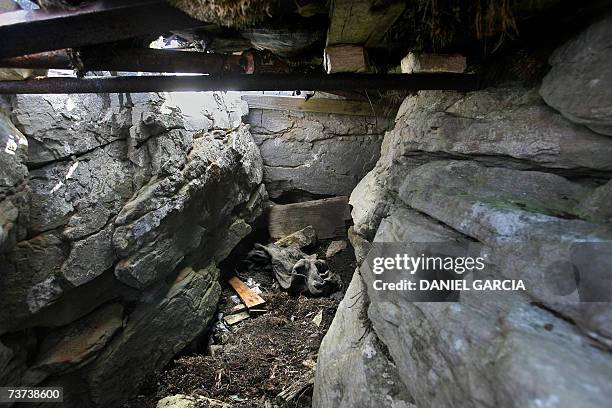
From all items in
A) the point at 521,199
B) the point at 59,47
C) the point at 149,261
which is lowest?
the point at 149,261

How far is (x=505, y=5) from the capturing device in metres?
1.87

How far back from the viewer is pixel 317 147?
6004 mm

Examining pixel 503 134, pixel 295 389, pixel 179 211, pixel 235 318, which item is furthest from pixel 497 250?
pixel 235 318

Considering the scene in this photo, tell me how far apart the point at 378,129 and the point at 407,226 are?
3.67 m

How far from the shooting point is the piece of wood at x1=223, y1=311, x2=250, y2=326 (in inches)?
195

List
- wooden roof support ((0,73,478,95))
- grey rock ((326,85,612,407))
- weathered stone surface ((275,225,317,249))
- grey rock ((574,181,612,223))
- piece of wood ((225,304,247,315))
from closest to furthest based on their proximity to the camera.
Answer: grey rock ((326,85,612,407)) < grey rock ((574,181,612,223)) < wooden roof support ((0,73,478,95)) < piece of wood ((225,304,247,315)) < weathered stone surface ((275,225,317,249))

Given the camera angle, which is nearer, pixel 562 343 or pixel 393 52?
pixel 562 343

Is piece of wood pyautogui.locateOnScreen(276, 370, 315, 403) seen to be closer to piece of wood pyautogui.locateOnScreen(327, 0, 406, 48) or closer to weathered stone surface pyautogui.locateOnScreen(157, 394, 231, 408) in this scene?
weathered stone surface pyautogui.locateOnScreen(157, 394, 231, 408)

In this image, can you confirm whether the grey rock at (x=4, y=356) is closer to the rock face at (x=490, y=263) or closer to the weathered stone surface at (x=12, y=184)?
the weathered stone surface at (x=12, y=184)

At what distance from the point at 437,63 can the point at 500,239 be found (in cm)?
138

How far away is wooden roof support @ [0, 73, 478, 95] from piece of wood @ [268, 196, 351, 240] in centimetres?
359

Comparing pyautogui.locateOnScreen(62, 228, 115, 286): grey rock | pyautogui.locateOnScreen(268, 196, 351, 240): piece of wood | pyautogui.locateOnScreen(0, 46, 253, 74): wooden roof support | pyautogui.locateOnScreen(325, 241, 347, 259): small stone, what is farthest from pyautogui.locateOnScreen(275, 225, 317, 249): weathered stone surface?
pyautogui.locateOnScreen(0, 46, 253, 74): wooden roof support

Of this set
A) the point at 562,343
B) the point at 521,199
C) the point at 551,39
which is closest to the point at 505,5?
the point at 551,39

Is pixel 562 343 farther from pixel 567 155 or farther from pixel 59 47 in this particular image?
pixel 59 47
